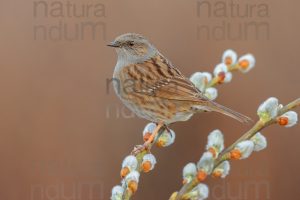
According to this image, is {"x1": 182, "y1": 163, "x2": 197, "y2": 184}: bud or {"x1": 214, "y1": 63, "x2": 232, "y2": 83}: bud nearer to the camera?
{"x1": 182, "y1": 163, "x2": 197, "y2": 184}: bud

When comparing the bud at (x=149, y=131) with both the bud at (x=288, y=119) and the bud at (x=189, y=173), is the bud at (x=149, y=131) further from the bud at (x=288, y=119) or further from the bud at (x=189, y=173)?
the bud at (x=288, y=119)

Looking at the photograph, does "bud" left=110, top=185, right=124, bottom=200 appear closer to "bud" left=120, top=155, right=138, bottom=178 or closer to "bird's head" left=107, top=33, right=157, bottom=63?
"bud" left=120, top=155, right=138, bottom=178

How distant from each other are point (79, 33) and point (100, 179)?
1.32 m

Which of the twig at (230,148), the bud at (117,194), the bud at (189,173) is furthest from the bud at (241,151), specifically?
the bud at (117,194)

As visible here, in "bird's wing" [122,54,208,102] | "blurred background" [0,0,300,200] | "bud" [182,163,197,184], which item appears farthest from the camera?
"blurred background" [0,0,300,200]

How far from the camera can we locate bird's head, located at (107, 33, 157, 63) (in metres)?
2.81

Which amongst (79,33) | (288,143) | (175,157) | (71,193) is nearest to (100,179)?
(71,193)

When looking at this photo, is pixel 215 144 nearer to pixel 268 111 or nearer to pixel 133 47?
pixel 268 111

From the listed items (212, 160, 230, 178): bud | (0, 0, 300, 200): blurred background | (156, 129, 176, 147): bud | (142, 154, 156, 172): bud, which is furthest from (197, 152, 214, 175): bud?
(0, 0, 300, 200): blurred background

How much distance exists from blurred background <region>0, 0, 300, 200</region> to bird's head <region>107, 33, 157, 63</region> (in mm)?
1489

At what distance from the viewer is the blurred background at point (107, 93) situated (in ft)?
14.9

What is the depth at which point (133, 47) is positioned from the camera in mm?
2869

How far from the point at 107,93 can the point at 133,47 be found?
1.79m

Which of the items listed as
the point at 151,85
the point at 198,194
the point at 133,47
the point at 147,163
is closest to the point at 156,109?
the point at 151,85
